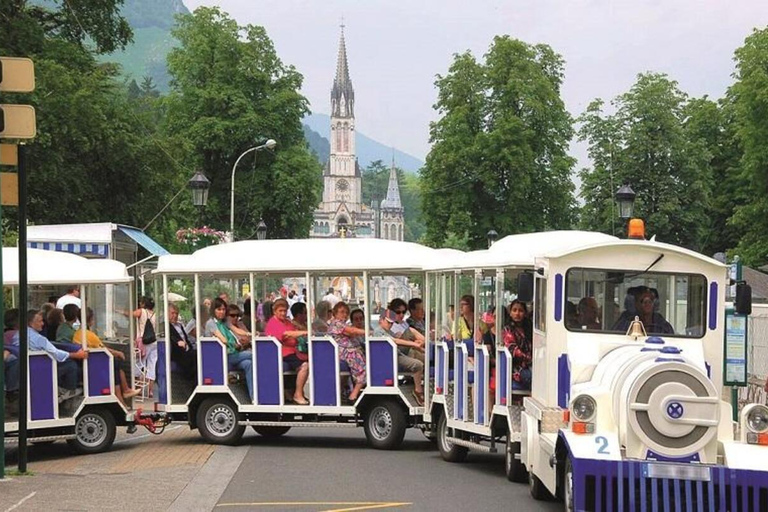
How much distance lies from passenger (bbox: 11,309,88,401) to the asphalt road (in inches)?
95.8

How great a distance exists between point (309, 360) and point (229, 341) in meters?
1.17

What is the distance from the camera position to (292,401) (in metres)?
19.7

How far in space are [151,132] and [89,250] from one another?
46.1ft

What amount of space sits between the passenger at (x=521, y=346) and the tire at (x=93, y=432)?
5.73 m

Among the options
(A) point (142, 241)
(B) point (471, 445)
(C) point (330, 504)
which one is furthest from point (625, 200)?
(C) point (330, 504)

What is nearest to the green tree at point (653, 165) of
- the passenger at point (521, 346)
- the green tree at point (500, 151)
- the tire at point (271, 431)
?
the green tree at point (500, 151)

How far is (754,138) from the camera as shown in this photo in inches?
2183

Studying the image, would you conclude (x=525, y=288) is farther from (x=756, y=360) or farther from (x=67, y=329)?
(x=756, y=360)

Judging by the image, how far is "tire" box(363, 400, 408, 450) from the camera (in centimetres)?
1925

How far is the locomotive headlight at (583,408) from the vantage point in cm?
1196

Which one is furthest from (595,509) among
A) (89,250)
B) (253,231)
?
(253,231)

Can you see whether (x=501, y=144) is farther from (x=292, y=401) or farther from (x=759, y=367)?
(x=292, y=401)

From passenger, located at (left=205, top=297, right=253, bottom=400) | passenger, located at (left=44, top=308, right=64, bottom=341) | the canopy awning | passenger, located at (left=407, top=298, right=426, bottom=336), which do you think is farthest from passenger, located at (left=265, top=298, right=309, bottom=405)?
the canopy awning

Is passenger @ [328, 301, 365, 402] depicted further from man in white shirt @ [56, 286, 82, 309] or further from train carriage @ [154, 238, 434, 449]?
man in white shirt @ [56, 286, 82, 309]
